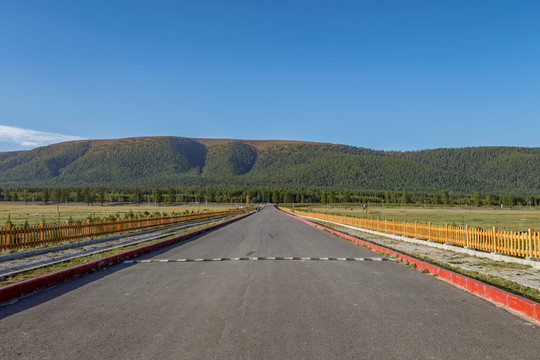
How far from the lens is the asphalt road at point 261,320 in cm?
448

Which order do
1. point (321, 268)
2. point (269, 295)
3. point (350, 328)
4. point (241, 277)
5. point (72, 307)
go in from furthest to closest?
point (321, 268) < point (241, 277) < point (269, 295) < point (72, 307) < point (350, 328)

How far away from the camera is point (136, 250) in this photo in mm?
14070

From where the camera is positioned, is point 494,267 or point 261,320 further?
point 494,267

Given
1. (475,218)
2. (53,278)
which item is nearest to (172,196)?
(475,218)

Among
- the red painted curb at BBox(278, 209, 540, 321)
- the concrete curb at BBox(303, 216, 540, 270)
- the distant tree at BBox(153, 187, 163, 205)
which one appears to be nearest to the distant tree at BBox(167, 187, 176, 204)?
the distant tree at BBox(153, 187, 163, 205)

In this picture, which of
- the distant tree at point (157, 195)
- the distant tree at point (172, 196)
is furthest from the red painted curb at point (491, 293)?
the distant tree at point (172, 196)

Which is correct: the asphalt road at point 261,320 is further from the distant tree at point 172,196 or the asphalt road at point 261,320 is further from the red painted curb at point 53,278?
the distant tree at point 172,196

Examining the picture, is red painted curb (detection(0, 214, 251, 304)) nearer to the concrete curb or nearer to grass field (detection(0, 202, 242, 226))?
the concrete curb

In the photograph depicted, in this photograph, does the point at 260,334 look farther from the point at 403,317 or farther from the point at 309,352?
the point at 403,317

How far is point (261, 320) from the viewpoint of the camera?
5.61m

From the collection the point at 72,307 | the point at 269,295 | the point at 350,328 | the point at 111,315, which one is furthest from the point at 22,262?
the point at 350,328

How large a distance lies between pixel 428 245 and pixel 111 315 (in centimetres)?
1459

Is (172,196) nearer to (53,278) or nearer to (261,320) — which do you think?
(53,278)

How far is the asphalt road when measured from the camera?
14.7 ft
